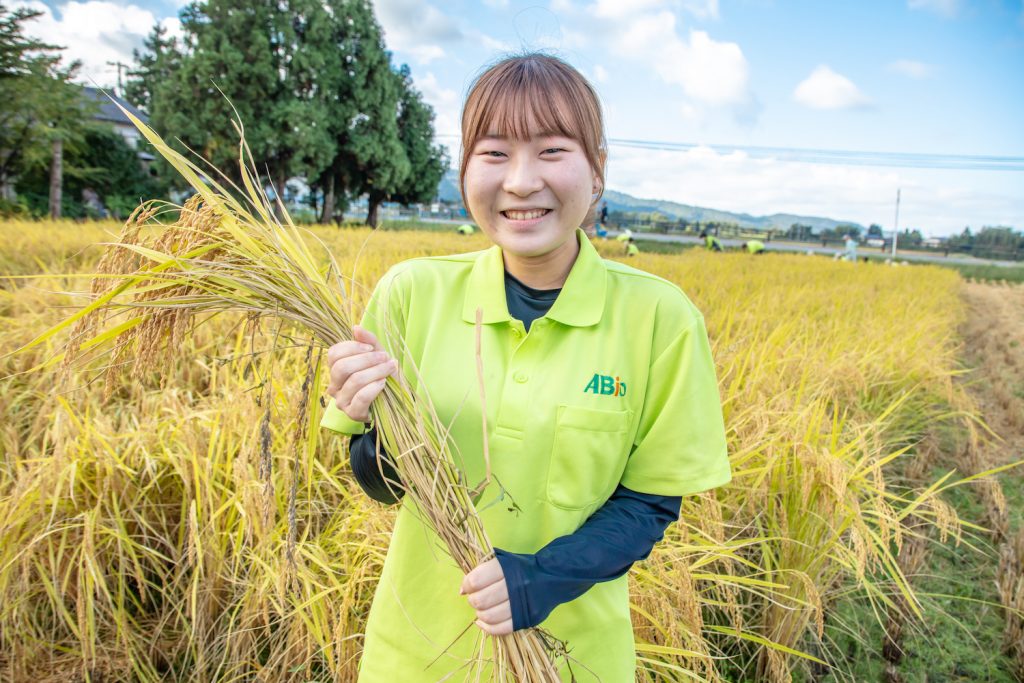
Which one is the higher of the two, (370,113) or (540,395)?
(370,113)

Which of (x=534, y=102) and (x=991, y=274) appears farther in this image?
(x=991, y=274)

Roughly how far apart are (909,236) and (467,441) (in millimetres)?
42367

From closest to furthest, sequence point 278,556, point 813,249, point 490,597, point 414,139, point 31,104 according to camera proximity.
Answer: point 490,597 < point 278,556 < point 31,104 < point 414,139 < point 813,249

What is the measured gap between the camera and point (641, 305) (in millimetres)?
901

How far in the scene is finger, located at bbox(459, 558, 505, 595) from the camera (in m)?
0.76

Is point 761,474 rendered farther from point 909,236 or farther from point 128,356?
point 909,236

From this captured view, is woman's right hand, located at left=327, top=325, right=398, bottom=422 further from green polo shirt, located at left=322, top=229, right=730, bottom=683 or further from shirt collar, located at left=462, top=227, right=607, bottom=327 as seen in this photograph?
shirt collar, located at left=462, top=227, right=607, bottom=327

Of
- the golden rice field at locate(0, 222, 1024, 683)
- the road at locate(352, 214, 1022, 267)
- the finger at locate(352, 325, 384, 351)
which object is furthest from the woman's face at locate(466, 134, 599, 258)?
the road at locate(352, 214, 1022, 267)

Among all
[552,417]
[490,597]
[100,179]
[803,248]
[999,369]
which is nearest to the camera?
[490,597]

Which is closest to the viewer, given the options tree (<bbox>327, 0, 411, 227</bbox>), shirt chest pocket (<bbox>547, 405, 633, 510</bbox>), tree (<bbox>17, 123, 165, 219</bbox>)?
shirt chest pocket (<bbox>547, 405, 633, 510</bbox>)

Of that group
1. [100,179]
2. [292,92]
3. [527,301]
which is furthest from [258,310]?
[100,179]

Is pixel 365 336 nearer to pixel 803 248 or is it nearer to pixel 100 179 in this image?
pixel 100 179

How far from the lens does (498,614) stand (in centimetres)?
76

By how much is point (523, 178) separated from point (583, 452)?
0.41 m
